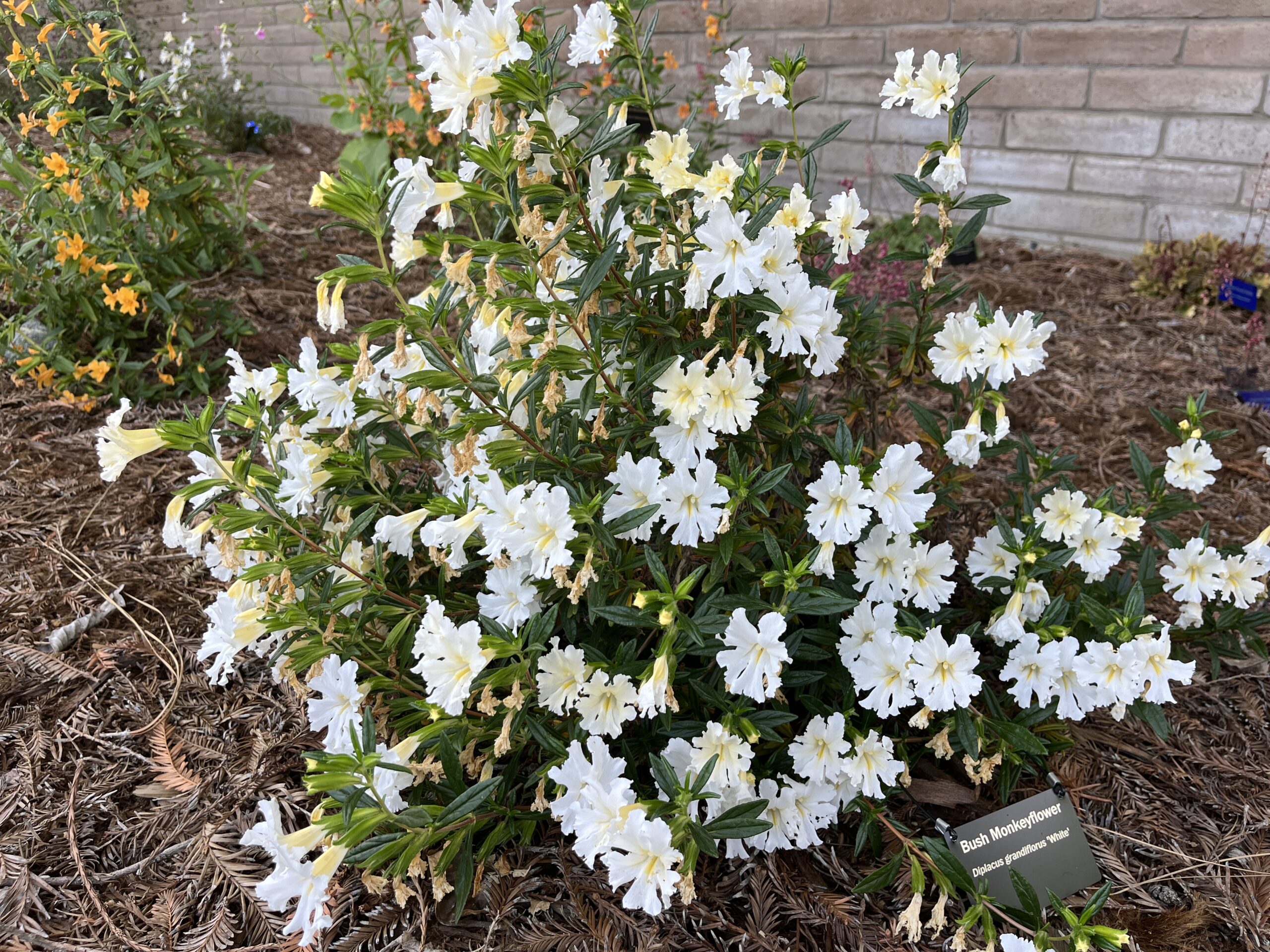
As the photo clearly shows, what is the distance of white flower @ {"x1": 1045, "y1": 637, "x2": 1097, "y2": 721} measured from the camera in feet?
4.65

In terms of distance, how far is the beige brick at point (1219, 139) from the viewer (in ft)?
11.8

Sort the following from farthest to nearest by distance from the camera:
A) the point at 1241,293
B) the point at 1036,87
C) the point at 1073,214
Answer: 1. the point at 1073,214
2. the point at 1036,87
3. the point at 1241,293

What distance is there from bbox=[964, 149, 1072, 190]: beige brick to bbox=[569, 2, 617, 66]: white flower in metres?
3.52

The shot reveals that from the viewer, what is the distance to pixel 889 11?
4371 millimetres

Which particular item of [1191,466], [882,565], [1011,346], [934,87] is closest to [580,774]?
[882,565]

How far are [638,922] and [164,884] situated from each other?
84 centimetres

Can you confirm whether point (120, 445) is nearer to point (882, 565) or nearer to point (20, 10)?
point (882, 565)

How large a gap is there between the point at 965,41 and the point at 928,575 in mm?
3731

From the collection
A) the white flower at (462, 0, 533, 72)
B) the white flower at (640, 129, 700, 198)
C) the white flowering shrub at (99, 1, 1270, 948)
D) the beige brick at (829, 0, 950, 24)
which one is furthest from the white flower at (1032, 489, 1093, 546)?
the beige brick at (829, 0, 950, 24)

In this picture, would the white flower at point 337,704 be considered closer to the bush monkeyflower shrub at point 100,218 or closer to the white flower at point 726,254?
the white flower at point 726,254

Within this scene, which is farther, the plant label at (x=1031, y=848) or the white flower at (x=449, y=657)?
the plant label at (x=1031, y=848)

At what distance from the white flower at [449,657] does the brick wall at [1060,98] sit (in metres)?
3.15

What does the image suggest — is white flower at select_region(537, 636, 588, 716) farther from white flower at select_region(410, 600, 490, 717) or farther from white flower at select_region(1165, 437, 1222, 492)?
white flower at select_region(1165, 437, 1222, 492)

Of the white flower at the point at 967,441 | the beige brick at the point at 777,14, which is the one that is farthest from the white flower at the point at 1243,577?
the beige brick at the point at 777,14
